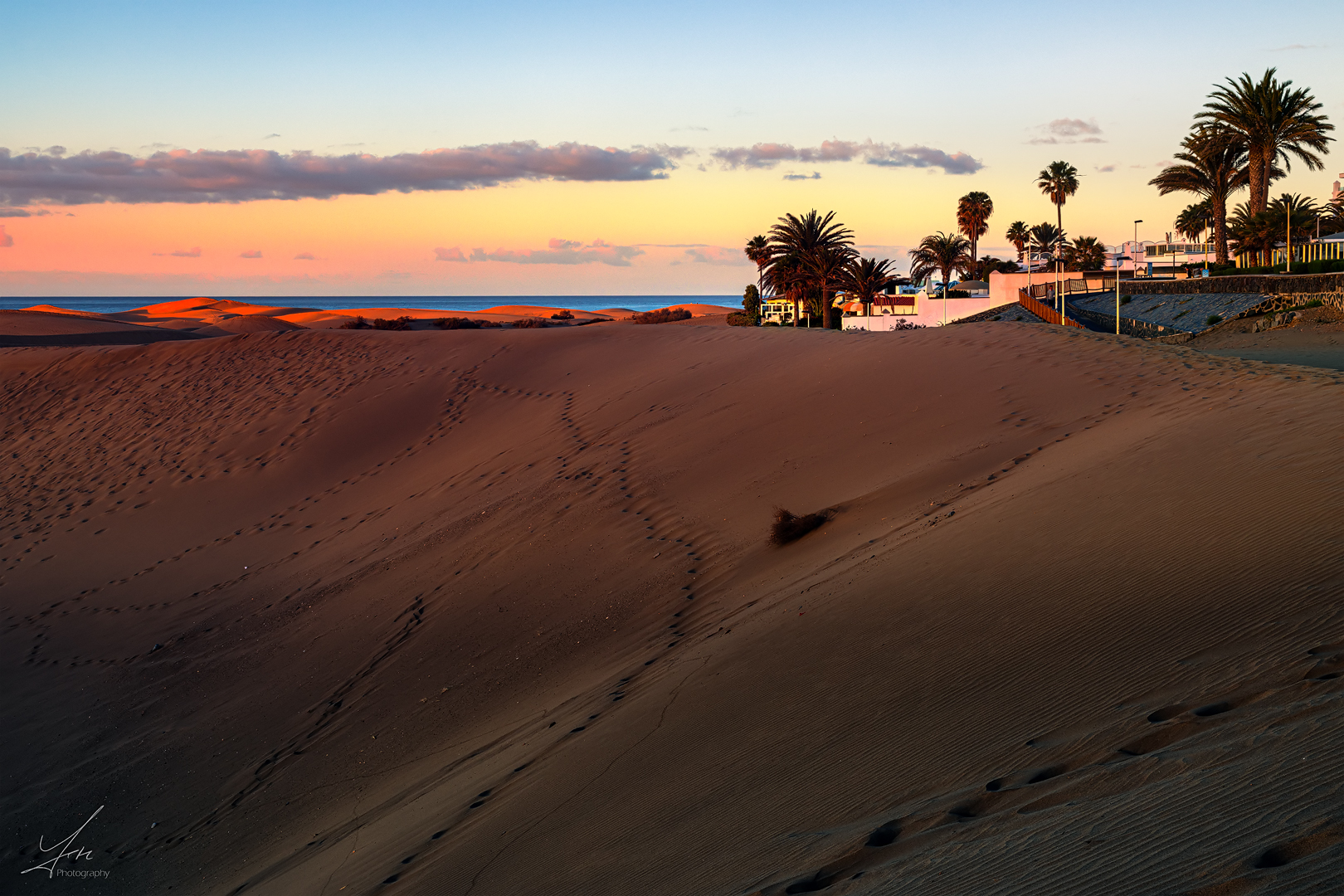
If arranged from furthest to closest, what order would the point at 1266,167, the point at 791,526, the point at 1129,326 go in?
the point at 1129,326, the point at 1266,167, the point at 791,526

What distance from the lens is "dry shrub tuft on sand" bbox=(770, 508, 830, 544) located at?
1088 centimetres

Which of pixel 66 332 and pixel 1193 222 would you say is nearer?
pixel 66 332

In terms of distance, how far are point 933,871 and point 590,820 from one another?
2.41m

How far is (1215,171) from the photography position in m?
50.7

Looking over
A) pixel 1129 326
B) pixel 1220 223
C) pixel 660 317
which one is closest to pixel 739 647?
pixel 1129 326

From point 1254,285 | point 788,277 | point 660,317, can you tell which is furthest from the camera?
point 660,317

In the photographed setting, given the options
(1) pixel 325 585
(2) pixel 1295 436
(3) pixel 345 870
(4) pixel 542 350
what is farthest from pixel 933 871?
(4) pixel 542 350

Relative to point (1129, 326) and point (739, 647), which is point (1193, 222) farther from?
point (739, 647)

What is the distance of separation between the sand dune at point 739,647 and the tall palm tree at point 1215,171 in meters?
33.8

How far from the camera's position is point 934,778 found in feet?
16.1

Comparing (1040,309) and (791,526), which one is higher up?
(1040,309)

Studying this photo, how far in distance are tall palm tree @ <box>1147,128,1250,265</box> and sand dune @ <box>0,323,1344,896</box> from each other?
33759 mm

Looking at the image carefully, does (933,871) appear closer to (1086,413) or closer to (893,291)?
(1086,413)

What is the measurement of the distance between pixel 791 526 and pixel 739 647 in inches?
130
